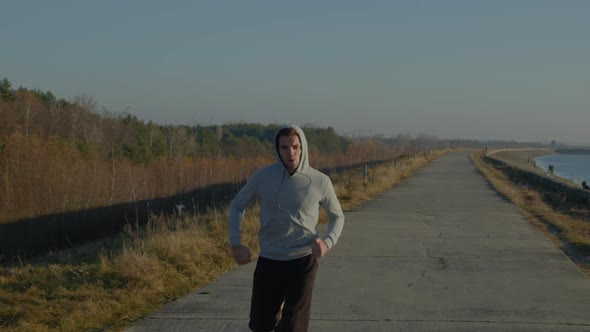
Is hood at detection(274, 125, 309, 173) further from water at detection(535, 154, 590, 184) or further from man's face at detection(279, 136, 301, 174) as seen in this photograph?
water at detection(535, 154, 590, 184)

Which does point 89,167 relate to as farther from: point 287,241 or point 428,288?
point 287,241

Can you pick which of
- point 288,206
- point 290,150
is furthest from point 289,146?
point 288,206

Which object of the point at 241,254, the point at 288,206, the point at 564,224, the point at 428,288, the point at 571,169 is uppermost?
the point at 288,206

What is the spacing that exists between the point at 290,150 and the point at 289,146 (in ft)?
0.09

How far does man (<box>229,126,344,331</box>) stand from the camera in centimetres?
418

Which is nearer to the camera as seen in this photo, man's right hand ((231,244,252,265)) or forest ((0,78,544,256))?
man's right hand ((231,244,252,265))

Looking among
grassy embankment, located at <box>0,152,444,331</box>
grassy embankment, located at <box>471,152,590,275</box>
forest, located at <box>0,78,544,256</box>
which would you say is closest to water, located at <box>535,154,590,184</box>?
forest, located at <box>0,78,544,256</box>

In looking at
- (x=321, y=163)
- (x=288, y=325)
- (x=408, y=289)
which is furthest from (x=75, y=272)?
(x=321, y=163)

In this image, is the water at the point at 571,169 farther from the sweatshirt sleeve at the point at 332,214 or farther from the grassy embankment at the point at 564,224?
the sweatshirt sleeve at the point at 332,214

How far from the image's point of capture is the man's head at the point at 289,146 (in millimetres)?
4168

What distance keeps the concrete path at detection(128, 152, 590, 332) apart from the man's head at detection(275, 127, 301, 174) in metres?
2.13

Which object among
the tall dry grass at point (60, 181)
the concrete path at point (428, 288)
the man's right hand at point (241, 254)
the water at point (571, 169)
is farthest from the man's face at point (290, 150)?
the water at point (571, 169)

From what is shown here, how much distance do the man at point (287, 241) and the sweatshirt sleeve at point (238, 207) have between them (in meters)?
0.03

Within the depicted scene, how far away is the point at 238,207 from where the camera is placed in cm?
440
